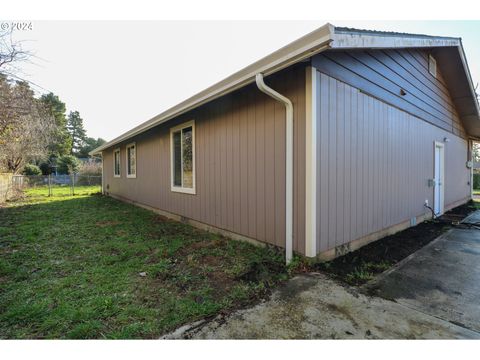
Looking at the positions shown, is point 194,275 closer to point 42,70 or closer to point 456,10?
point 42,70

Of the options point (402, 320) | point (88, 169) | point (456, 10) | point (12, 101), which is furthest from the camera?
point (88, 169)

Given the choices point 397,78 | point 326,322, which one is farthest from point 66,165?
point 326,322

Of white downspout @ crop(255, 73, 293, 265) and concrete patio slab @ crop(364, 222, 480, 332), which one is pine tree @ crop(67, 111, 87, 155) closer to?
white downspout @ crop(255, 73, 293, 265)

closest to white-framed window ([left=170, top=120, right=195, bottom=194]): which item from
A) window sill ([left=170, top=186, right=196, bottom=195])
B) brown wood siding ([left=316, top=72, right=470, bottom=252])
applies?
window sill ([left=170, top=186, right=196, bottom=195])

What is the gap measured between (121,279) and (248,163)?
7.70ft

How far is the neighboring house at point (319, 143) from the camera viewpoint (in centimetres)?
293

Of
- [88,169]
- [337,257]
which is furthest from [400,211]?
[88,169]

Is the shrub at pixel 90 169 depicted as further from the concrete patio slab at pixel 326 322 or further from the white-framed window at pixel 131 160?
the concrete patio slab at pixel 326 322

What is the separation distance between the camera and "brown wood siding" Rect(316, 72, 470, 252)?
3.08m

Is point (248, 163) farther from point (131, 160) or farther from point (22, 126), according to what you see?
point (22, 126)

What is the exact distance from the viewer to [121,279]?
275 cm

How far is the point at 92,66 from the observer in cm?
596

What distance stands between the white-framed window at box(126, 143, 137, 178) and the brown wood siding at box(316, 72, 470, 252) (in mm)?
7590

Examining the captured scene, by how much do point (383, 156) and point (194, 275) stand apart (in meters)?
3.84
